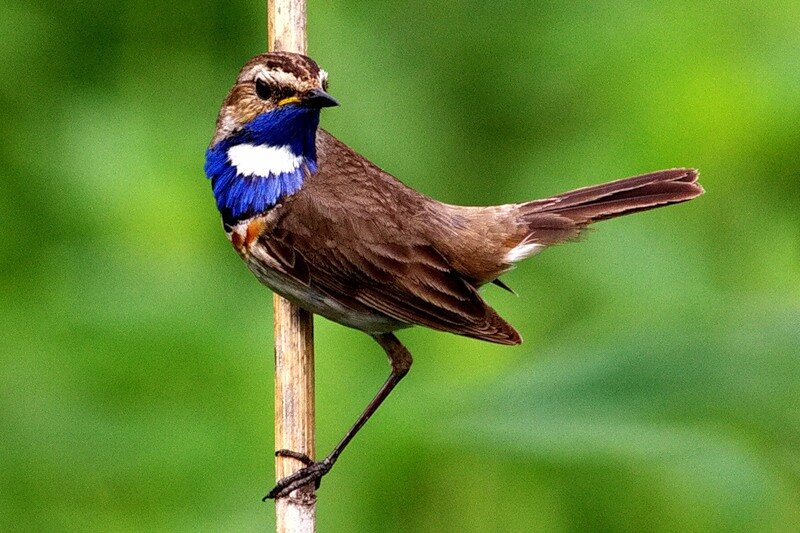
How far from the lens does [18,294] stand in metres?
6.95

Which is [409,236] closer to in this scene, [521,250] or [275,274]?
[521,250]

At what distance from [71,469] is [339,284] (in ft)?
4.15

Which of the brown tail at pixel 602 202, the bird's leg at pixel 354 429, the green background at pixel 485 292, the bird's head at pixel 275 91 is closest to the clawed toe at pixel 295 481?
the bird's leg at pixel 354 429

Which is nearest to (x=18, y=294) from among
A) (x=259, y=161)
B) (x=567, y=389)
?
(x=259, y=161)

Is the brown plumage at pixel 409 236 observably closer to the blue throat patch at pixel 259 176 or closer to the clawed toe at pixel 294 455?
the blue throat patch at pixel 259 176

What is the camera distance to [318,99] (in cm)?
555

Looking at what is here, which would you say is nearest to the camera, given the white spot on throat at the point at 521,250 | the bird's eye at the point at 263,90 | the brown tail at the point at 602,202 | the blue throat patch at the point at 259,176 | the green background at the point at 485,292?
the bird's eye at the point at 263,90

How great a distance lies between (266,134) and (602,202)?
4.71 feet

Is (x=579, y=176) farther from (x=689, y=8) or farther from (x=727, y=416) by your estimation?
(x=727, y=416)

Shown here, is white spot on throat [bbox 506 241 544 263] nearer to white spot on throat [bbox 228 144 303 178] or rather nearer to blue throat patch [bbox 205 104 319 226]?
blue throat patch [bbox 205 104 319 226]

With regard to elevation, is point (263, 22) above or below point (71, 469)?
above

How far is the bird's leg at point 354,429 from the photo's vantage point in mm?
5754

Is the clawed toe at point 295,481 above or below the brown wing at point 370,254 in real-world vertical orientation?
below

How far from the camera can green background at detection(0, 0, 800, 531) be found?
19.6 ft
